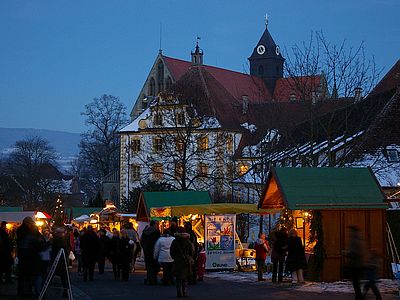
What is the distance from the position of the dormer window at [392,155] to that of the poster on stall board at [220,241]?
44.4 ft

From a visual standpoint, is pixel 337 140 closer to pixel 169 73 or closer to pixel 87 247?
pixel 87 247

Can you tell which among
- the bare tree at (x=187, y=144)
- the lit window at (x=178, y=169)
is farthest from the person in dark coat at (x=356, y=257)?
the lit window at (x=178, y=169)

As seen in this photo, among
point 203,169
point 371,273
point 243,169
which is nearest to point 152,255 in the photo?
point 371,273

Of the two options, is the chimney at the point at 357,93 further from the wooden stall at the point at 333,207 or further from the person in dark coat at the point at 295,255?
the person in dark coat at the point at 295,255

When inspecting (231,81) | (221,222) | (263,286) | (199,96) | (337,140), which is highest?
(231,81)

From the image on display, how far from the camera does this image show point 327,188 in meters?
24.1

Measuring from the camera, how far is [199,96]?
5453 centimetres

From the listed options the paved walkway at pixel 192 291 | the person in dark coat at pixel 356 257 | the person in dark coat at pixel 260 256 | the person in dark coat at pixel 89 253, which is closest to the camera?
the person in dark coat at pixel 356 257

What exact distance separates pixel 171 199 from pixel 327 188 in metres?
11.3

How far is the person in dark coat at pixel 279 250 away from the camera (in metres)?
22.8

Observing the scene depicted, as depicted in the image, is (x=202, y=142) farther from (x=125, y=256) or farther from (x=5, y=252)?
(x=5, y=252)

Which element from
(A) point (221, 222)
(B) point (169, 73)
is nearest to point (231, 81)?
(B) point (169, 73)

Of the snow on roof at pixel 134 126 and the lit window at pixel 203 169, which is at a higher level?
the snow on roof at pixel 134 126

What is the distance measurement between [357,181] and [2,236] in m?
10.2
